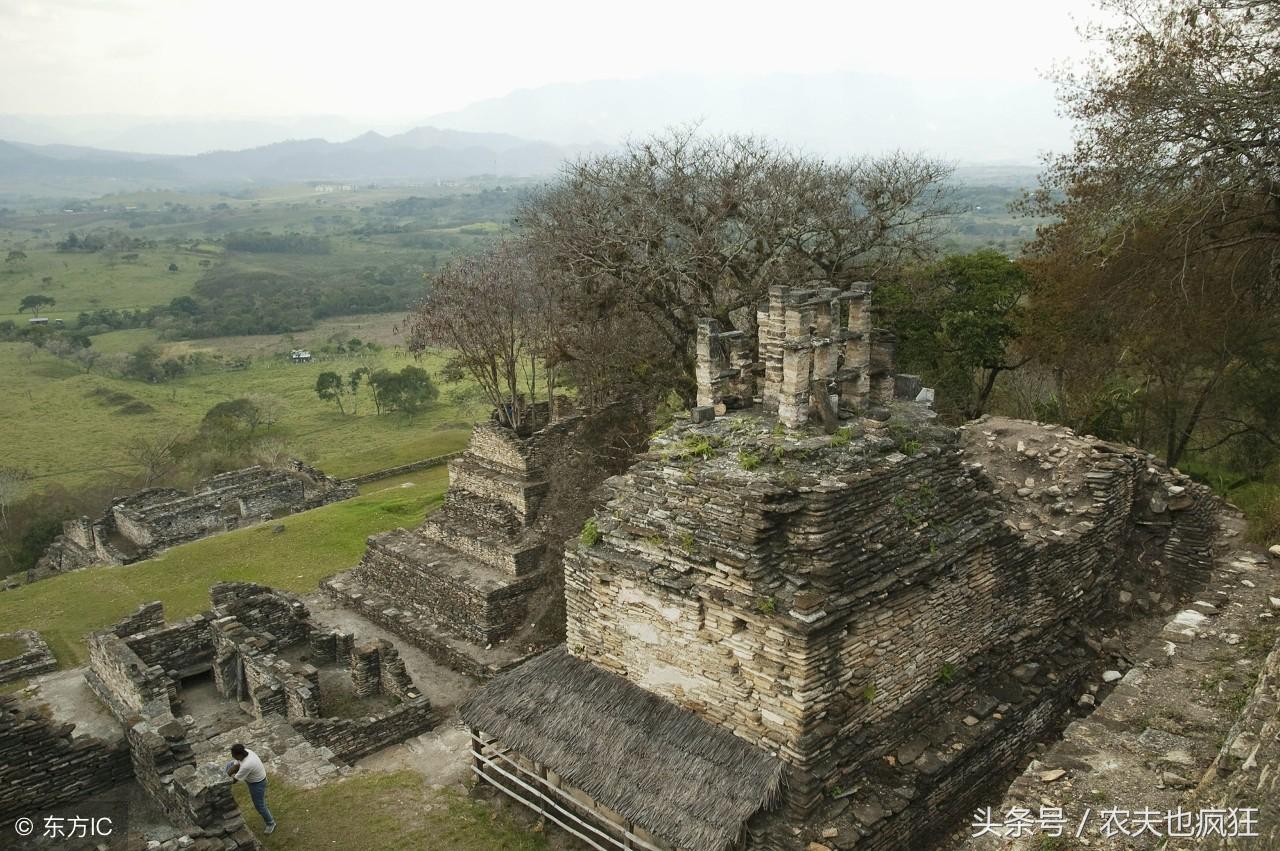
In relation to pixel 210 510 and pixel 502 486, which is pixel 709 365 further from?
pixel 210 510

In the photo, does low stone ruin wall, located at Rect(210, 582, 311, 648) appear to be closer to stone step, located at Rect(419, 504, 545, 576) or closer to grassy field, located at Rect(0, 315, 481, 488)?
stone step, located at Rect(419, 504, 545, 576)

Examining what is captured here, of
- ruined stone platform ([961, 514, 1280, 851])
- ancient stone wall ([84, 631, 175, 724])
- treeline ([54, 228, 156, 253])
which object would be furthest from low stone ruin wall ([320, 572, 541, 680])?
treeline ([54, 228, 156, 253])

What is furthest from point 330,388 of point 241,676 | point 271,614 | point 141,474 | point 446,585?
point 241,676

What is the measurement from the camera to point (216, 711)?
15.8 meters

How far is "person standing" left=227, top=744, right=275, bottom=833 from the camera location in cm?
1093

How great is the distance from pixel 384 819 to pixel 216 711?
20.8 feet

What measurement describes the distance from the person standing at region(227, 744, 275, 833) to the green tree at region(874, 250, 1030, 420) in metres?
18.4

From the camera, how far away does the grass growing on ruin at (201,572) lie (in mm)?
20812

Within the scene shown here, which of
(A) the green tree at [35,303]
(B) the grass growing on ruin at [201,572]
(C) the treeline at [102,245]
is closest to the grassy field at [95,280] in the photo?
(A) the green tree at [35,303]

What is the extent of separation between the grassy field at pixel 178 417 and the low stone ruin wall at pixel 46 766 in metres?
26.6

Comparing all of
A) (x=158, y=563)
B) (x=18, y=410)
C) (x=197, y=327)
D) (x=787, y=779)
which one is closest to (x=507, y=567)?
(x=787, y=779)

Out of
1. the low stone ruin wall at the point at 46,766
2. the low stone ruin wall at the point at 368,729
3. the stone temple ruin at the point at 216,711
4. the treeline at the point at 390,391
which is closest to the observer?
the stone temple ruin at the point at 216,711

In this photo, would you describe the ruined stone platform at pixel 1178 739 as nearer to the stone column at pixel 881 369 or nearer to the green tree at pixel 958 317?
the stone column at pixel 881 369

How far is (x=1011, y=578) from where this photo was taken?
10.9 metres
